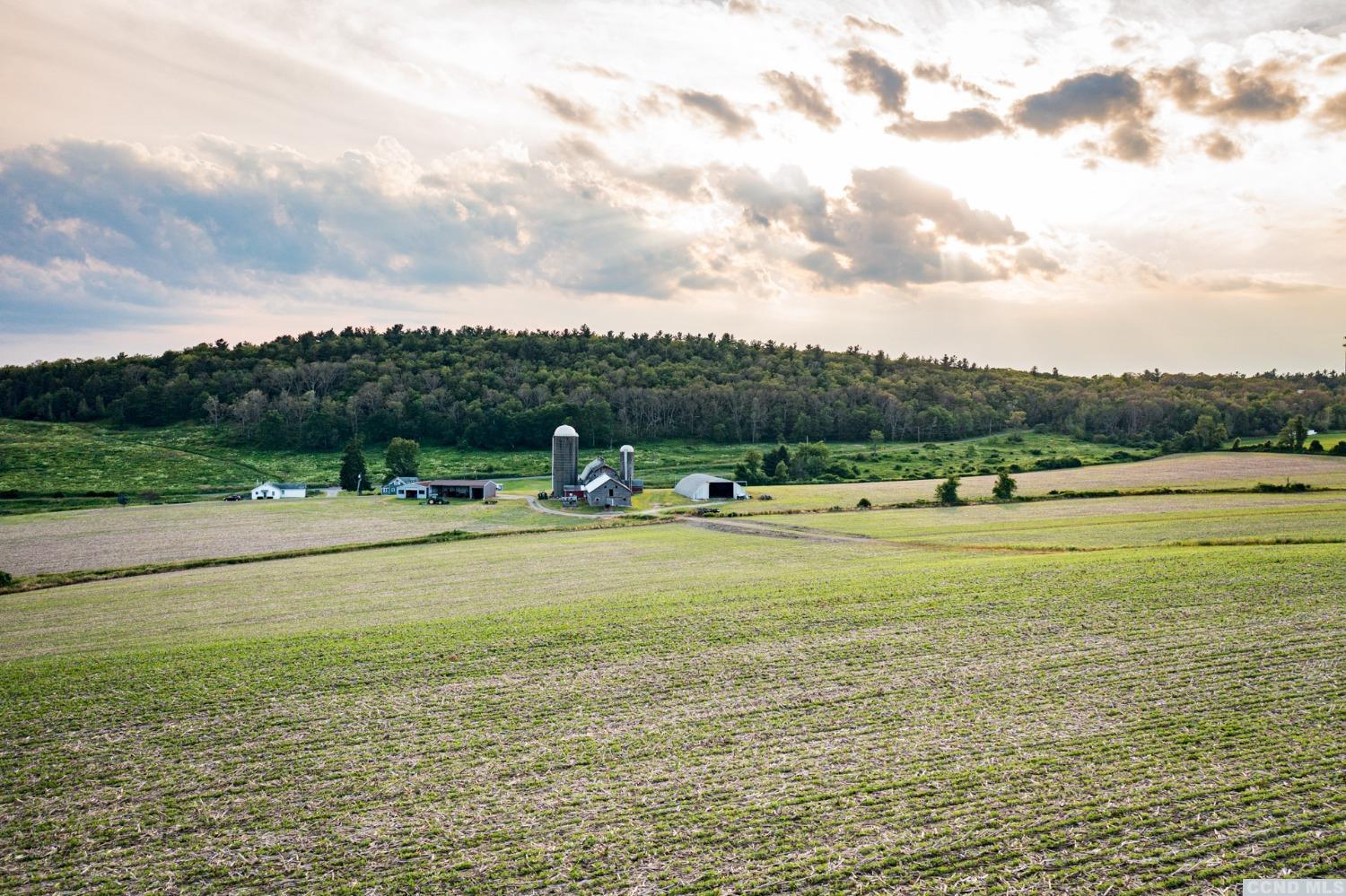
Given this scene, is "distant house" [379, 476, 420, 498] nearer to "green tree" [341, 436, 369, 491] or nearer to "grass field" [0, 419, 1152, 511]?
"green tree" [341, 436, 369, 491]

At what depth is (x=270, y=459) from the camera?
13250 centimetres

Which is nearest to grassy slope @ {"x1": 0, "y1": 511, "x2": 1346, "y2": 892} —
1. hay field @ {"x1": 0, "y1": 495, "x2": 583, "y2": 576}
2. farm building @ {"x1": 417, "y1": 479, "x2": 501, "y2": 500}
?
hay field @ {"x1": 0, "y1": 495, "x2": 583, "y2": 576}

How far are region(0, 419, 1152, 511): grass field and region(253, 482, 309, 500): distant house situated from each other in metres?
8.73

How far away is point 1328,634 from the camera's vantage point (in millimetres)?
22312

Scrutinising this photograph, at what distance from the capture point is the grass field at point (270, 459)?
10062 cm

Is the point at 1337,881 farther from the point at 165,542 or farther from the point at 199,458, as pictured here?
the point at 199,458

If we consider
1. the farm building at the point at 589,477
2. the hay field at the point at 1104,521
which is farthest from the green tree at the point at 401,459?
the hay field at the point at 1104,521

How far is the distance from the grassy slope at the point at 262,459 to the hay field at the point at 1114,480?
12.0 meters

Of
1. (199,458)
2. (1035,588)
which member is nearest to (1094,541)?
(1035,588)

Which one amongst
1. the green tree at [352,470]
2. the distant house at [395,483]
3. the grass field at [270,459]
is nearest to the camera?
the distant house at [395,483]

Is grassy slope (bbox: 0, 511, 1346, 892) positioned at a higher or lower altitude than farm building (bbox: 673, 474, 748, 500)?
lower

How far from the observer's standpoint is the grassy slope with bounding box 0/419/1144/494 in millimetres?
101688
